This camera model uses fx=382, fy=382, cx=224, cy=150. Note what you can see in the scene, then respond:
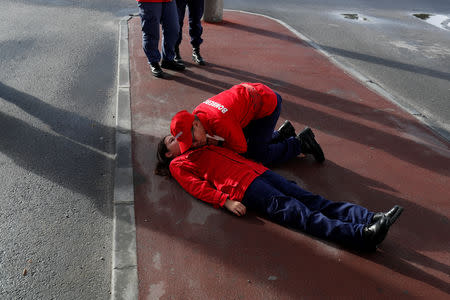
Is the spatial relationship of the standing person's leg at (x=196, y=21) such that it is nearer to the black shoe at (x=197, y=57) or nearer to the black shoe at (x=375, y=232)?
the black shoe at (x=197, y=57)

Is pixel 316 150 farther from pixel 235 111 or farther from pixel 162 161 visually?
pixel 162 161

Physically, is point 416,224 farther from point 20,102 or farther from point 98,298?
point 20,102

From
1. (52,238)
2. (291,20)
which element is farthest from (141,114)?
(291,20)

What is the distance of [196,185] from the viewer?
138 inches

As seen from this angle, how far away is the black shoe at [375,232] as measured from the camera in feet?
9.47

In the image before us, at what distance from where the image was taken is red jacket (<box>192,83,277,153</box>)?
3.42 metres

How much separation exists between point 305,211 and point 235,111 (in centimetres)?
109

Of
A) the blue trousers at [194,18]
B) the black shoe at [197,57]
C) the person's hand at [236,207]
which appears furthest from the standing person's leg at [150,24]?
the person's hand at [236,207]

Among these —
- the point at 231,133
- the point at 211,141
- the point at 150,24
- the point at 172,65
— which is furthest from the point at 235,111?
the point at 172,65

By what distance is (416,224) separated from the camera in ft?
11.2

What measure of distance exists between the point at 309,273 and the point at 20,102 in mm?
4404

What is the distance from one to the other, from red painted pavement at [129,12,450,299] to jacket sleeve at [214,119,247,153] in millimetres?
616

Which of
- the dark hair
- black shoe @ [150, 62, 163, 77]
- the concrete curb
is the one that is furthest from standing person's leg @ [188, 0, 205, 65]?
the dark hair

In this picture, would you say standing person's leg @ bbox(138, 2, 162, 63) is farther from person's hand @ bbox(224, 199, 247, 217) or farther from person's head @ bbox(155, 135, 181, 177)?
person's hand @ bbox(224, 199, 247, 217)
